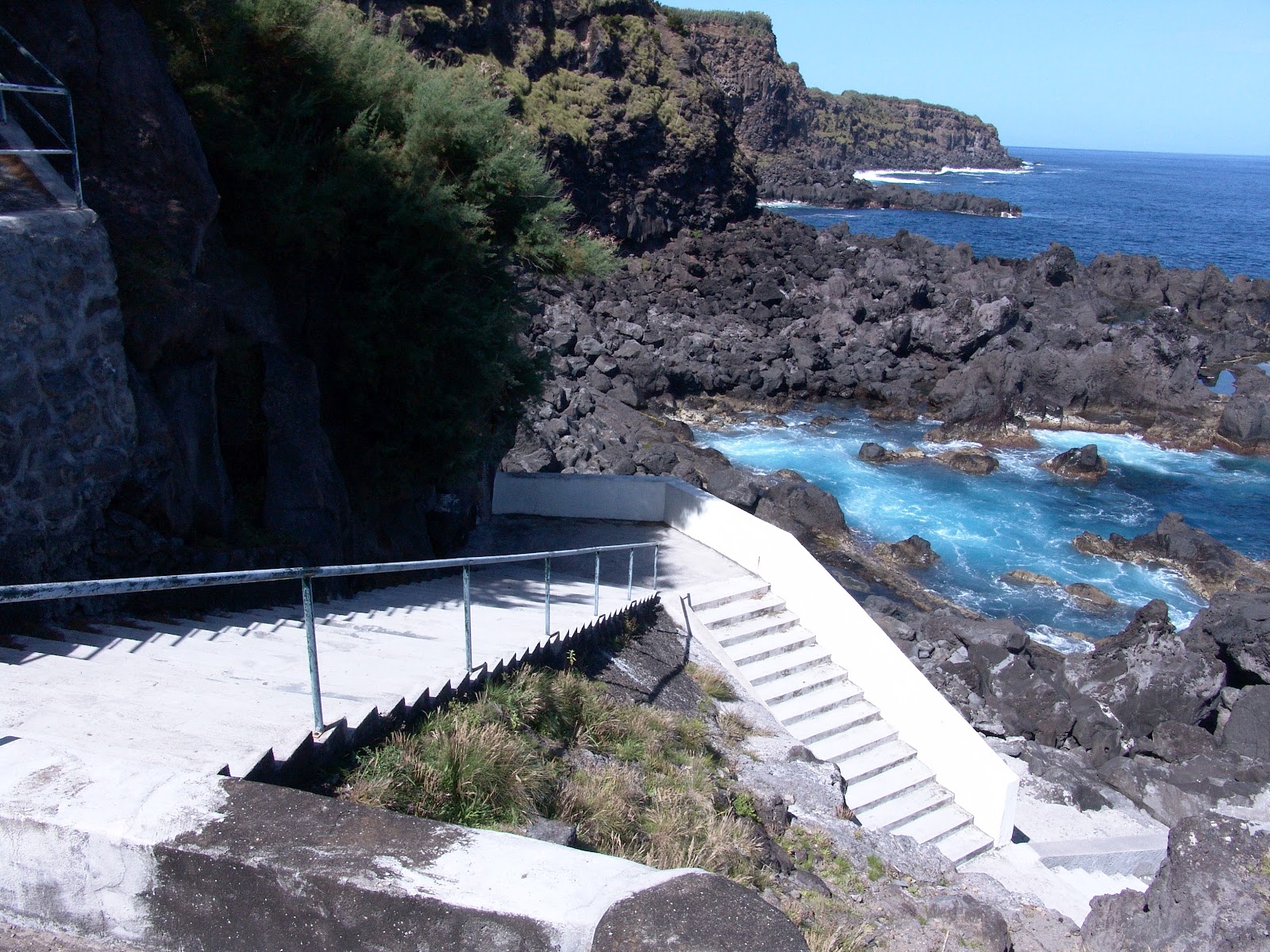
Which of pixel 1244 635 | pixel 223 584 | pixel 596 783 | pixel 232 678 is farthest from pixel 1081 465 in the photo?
pixel 223 584

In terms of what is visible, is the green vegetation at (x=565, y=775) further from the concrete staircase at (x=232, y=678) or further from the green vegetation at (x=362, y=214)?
the green vegetation at (x=362, y=214)

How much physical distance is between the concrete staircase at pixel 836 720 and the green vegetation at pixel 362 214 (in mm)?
3779

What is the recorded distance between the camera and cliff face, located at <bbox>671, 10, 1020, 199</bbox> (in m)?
114

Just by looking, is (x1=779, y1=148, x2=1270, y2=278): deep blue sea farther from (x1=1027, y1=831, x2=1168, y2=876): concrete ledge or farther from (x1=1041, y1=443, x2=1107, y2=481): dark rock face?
(x1=1027, y1=831, x2=1168, y2=876): concrete ledge

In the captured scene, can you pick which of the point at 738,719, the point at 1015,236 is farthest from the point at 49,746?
the point at 1015,236

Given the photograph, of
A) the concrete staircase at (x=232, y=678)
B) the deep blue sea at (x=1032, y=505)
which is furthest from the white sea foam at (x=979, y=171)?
the concrete staircase at (x=232, y=678)

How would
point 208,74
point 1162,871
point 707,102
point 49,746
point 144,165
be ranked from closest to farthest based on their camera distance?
1. point 49,746
2. point 1162,871
3. point 144,165
4. point 208,74
5. point 707,102

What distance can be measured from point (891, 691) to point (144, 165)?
8.84 metres

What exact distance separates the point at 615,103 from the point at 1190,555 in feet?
129

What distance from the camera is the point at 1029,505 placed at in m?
25.7

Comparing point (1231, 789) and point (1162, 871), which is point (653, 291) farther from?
point (1162, 871)

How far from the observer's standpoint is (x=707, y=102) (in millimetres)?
55594

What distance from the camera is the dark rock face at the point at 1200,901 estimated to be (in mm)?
5699

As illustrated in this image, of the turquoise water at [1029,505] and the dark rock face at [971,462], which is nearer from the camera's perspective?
the turquoise water at [1029,505]
